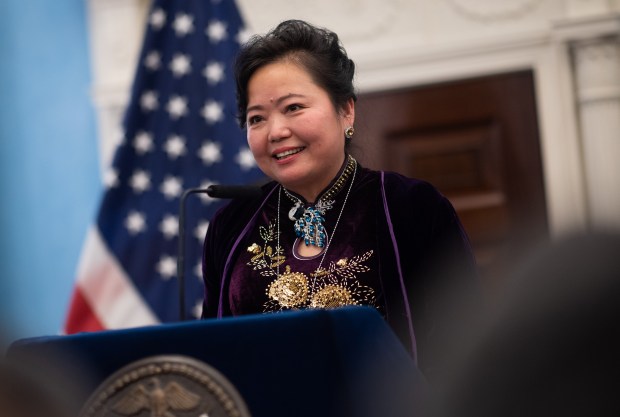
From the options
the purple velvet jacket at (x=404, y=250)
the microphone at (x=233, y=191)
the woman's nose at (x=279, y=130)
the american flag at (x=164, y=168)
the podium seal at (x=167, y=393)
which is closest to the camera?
the podium seal at (x=167, y=393)

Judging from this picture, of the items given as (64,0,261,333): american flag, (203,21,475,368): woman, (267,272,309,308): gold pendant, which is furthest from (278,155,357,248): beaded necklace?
(64,0,261,333): american flag

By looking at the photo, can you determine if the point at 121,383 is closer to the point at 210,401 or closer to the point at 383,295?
the point at 210,401

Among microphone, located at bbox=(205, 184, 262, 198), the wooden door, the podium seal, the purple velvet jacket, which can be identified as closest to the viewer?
the podium seal

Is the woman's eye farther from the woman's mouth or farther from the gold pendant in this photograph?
the gold pendant

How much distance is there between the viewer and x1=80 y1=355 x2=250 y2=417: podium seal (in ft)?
3.84

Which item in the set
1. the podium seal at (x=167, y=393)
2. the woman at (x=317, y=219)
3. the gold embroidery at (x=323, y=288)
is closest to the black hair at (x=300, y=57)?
the woman at (x=317, y=219)

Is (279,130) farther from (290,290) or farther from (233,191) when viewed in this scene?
(290,290)

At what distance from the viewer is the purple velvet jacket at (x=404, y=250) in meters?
1.89

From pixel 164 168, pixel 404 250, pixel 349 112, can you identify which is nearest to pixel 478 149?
pixel 164 168

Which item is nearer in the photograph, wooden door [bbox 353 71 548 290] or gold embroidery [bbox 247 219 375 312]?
gold embroidery [bbox 247 219 375 312]

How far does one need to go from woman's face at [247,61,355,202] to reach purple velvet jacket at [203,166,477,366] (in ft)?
0.43

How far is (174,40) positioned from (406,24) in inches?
43.9

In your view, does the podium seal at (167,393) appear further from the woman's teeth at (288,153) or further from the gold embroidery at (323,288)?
the woman's teeth at (288,153)

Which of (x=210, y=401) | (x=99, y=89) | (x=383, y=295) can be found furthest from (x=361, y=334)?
(x=99, y=89)
